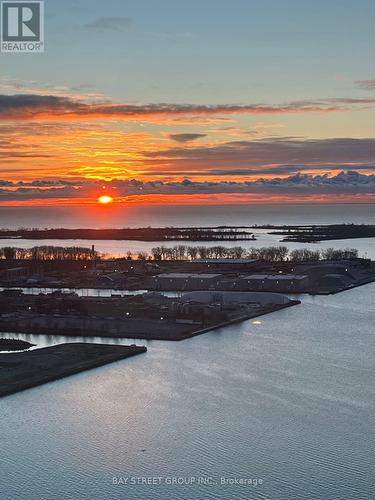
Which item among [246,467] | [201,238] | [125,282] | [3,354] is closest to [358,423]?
[246,467]

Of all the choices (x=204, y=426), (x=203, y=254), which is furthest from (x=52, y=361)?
(x=203, y=254)

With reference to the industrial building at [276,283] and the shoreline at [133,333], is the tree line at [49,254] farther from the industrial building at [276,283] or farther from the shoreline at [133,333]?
the shoreline at [133,333]

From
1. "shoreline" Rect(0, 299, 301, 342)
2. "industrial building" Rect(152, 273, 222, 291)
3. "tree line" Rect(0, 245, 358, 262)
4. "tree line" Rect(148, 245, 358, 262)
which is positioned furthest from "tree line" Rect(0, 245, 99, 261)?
"shoreline" Rect(0, 299, 301, 342)

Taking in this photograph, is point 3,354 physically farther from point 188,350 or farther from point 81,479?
point 81,479

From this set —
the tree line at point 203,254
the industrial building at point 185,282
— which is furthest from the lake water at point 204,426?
the tree line at point 203,254

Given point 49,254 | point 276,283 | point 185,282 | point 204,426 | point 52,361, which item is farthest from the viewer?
point 49,254

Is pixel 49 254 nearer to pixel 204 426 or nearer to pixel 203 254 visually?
pixel 203 254

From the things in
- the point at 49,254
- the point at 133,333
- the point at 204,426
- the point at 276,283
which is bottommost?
the point at 204,426

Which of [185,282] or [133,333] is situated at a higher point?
[185,282]
